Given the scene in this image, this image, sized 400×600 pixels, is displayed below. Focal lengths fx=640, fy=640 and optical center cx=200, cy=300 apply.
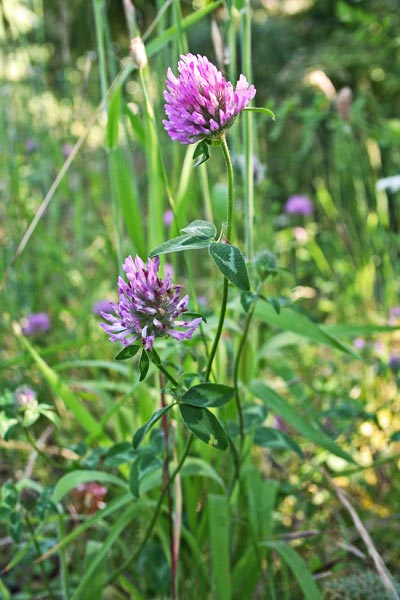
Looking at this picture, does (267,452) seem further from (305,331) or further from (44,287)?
(44,287)

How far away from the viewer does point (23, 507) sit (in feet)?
2.39

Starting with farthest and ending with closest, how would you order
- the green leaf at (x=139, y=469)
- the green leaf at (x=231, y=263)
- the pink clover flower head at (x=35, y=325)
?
the pink clover flower head at (x=35, y=325) → the green leaf at (x=139, y=469) → the green leaf at (x=231, y=263)

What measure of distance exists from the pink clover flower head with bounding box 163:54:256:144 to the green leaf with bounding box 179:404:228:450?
22cm

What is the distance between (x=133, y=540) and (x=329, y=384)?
1.25ft

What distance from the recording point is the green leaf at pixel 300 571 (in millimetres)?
672

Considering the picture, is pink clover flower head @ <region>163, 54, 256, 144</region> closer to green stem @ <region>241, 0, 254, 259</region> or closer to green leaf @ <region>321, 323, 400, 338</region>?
green stem @ <region>241, 0, 254, 259</region>

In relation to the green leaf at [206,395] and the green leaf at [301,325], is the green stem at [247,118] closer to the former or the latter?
the green leaf at [301,325]

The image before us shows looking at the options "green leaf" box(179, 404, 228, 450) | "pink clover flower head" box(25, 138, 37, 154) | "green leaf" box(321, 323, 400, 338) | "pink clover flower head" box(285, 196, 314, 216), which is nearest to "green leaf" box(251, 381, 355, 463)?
"green leaf" box(321, 323, 400, 338)

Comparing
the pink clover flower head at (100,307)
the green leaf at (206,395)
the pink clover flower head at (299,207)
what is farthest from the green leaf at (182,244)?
the pink clover flower head at (299,207)

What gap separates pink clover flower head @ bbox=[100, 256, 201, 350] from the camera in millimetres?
485

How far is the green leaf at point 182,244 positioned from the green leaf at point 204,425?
0.46ft

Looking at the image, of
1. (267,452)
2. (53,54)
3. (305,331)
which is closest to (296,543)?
(267,452)

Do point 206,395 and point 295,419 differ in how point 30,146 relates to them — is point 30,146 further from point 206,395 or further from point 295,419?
point 206,395

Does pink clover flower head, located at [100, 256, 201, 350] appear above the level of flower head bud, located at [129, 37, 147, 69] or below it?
below
